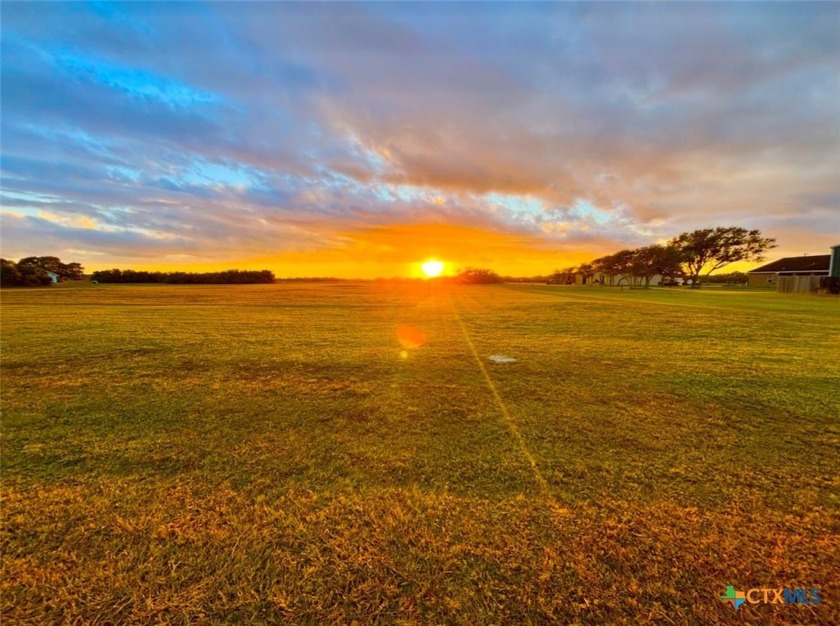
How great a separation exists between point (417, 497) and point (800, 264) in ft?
302

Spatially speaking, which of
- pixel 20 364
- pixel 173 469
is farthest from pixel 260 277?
pixel 173 469

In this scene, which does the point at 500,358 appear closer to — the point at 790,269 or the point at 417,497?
the point at 417,497

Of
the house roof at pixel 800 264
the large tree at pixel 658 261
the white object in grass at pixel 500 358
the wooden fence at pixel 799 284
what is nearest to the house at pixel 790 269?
the house roof at pixel 800 264

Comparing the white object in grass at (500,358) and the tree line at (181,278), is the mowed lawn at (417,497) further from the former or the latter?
the tree line at (181,278)

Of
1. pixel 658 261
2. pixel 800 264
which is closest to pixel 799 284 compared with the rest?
pixel 658 261

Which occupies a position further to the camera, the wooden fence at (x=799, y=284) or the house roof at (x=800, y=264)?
the house roof at (x=800, y=264)

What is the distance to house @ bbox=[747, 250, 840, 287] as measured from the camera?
189 ft

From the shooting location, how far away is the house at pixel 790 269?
57728mm

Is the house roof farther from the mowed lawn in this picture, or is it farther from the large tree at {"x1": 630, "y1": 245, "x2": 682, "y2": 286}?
the mowed lawn

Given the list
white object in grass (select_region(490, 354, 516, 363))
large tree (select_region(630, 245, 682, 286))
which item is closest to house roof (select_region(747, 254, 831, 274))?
large tree (select_region(630, 245, 682, 286))

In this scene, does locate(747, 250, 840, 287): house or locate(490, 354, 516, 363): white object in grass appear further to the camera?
locate(747, 250, 840, 287): house

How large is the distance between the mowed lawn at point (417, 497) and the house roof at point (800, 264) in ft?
261

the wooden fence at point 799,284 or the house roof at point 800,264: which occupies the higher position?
the house roof at point 800,264

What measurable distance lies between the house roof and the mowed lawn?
79.7 m
